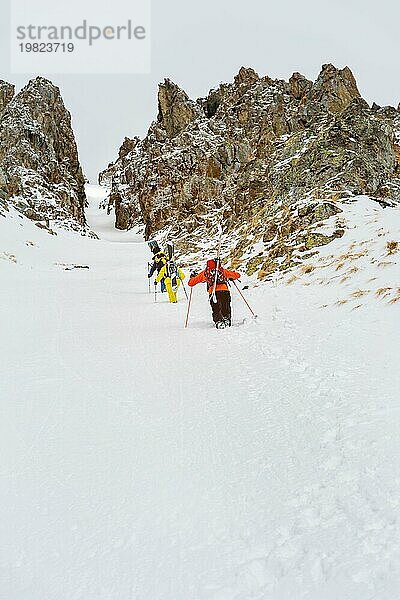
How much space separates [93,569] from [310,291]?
9632 mm

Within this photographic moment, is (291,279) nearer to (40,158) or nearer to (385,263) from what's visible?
(385,263)

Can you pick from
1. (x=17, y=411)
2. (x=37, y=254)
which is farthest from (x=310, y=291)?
(x=37, y=254)

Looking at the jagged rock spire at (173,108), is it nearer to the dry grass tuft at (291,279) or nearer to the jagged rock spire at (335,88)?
the jagged rock spire at (335,88)

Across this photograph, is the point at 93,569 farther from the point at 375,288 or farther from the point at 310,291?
the point at 310,291

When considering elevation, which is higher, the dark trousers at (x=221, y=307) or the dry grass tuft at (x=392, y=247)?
the dry grass tuft at (x=392, y=247)

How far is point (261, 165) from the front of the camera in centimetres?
2859

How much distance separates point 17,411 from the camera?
4.72 m

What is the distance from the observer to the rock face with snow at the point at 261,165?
18266 mm

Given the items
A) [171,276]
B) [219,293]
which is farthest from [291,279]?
[219,293]

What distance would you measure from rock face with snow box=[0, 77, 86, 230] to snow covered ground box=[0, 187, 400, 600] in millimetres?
36637

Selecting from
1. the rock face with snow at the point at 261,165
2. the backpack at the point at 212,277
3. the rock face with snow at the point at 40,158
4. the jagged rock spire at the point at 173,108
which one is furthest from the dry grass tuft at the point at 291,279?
the jagged rock spire at the point at 173,108

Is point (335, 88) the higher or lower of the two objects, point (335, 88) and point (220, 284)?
the higher

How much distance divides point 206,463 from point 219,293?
19.6 ft

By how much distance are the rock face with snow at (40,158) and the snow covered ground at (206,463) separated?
36637 millimetres
